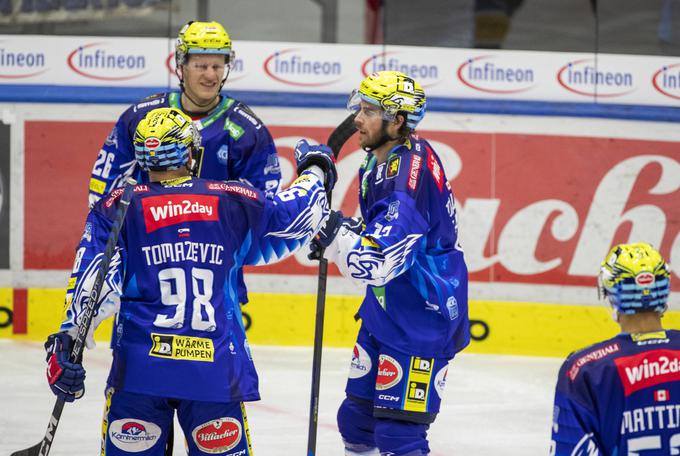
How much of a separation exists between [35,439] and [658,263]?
3531 millimetres

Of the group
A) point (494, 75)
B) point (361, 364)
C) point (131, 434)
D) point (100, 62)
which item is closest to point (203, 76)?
point (361, 364)

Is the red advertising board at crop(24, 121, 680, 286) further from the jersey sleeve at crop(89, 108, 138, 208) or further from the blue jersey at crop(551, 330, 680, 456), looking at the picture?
the blue jersey at crop(551, 330, 680, 456)

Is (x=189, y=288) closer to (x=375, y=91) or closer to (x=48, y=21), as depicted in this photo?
(x=375, y=91)

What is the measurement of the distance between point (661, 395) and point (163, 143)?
5.14ft

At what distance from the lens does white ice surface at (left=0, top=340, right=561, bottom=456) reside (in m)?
5.54

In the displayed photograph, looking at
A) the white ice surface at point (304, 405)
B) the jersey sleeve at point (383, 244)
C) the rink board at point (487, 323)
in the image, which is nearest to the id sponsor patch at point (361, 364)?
the jersey sleeve at point (383, 244)

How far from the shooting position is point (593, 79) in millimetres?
7707

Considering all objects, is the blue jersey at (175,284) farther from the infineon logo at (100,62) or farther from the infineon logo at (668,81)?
the infineon logo at (668,81)

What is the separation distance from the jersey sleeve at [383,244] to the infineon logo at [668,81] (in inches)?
168

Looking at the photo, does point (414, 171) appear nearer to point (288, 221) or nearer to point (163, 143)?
point (288, 221)

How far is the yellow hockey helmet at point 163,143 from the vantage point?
3.44 metres

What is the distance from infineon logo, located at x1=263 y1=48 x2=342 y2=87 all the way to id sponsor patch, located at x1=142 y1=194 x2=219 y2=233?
4.41 m

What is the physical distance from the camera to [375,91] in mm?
4109

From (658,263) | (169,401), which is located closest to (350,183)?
(169,401)
